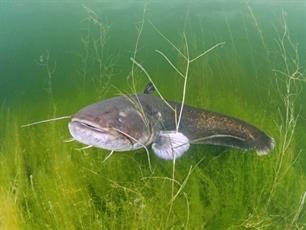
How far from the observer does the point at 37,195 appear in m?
1.78

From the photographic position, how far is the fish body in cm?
148

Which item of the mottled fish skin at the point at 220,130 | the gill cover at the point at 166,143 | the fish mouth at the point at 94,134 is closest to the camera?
the fish mouth at the point at 94,134

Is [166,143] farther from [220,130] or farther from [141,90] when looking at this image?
[141,90]

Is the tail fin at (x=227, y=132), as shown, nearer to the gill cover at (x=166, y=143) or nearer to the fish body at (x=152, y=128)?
the fish body at (x=152, y=128)

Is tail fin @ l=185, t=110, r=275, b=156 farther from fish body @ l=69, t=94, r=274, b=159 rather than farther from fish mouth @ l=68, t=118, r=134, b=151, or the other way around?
fish mouth @ l=68, t=118, r=134, b=151

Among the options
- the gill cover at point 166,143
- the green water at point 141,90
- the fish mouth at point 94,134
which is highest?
the fish mouth at point 94,134

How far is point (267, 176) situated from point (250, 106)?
54 centimetres

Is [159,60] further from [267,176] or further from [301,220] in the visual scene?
[301,220]

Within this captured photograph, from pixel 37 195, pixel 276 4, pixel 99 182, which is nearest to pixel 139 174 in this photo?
pixel 99 182

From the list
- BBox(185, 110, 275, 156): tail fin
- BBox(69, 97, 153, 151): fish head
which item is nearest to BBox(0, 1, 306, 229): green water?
BBox(185, 110, 275, 156): tail fin

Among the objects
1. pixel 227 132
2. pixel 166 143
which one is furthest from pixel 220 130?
pixel 166 143

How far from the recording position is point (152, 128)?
67.7 inches

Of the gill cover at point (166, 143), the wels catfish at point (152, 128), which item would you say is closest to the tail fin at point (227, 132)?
the wels catfish at point (152, 128)

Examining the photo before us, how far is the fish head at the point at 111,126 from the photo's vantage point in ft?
4.81
